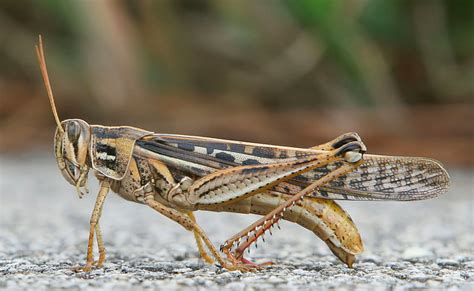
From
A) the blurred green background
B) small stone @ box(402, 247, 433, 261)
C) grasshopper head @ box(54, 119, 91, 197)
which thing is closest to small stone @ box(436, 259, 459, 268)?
small stone @ box(402, 247, 433, 261)

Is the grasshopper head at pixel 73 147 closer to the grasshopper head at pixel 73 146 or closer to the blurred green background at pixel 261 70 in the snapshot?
the grasshopper head at pixel 73 146

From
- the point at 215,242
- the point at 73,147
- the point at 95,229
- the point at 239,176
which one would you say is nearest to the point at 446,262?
the point at 239,176

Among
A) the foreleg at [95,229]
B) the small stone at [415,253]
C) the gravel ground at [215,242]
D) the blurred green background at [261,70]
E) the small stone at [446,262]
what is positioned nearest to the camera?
the gravel ground at [215,242]

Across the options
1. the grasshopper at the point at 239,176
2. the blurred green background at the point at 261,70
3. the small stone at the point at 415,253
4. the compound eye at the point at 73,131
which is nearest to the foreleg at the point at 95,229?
the grasshopper at the point at 239,176

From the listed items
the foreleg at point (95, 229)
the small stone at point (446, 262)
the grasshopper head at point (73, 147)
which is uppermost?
the grasshopper head at point (73, 147)

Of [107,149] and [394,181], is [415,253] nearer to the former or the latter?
[394,181]

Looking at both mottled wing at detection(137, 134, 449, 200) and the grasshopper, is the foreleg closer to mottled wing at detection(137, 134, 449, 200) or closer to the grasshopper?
the grasshopper

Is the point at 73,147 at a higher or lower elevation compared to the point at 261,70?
lower
